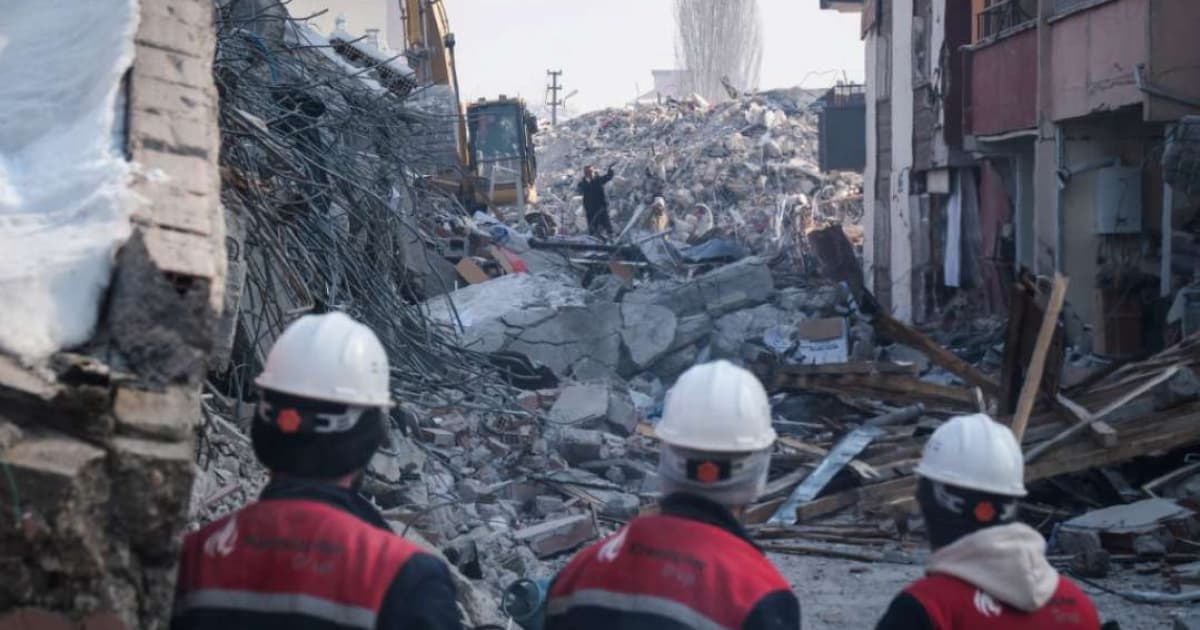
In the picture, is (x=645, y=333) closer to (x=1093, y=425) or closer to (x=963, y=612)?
(x=1093, y=425)

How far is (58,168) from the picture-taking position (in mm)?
3521

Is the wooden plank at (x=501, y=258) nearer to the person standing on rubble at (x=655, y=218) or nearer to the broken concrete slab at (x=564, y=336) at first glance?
the broken concrete slab at (x=564, y=336)

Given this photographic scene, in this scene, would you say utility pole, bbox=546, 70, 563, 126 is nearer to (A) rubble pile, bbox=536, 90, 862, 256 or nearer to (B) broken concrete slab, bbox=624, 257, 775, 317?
(A) rubble pile, bbox=536, 90, 862, 256

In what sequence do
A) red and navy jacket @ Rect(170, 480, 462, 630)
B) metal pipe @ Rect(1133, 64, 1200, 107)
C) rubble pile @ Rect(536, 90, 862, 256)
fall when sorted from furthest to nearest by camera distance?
rubble pile @ Rect(536, 90, 862, 256)
metal pipe @ Rect(1133, 64, 1200, 107)
red and navy jacket @ Rect(170, 480, 462, 630)

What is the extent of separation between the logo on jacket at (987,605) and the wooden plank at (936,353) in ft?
29.6

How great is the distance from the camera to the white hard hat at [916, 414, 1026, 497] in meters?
2.98

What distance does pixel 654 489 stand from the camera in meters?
10.7

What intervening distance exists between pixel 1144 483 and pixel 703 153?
30.4m

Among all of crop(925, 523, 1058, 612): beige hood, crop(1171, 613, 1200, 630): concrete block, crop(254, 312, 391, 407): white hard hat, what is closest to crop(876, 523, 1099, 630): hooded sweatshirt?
crop(925, 523, 1058, 612): beige hood

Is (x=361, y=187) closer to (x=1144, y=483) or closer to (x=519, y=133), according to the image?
(x=1144, y=483)

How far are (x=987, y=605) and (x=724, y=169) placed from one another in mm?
35469

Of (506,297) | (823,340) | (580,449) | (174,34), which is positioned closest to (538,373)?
(506,297)

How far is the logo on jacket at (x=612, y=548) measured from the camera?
9.20ft

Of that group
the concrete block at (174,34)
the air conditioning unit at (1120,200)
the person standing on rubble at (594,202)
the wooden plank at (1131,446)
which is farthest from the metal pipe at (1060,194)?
the person standing on rubble at (594,202)
